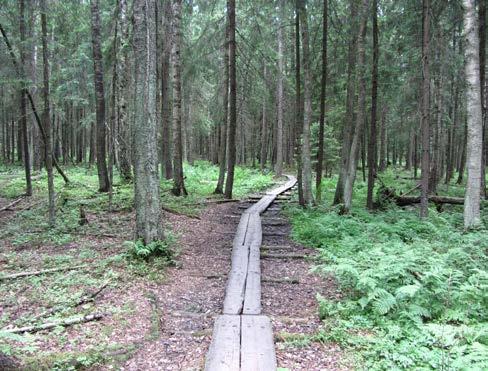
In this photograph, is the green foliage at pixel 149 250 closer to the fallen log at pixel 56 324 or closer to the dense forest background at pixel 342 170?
the dense forest background at pixel 342 170

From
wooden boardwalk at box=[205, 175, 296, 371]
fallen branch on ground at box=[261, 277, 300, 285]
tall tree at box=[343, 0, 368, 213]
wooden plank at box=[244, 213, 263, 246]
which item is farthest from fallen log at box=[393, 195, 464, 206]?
fallen branch on ground at box=[261, 277, 300, 285]

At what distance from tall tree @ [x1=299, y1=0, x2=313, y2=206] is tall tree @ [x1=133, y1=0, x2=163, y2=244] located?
6.64m

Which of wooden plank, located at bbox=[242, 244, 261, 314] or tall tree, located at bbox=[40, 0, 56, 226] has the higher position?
tall tree, located at bbox=[40, 0, 56, 226]

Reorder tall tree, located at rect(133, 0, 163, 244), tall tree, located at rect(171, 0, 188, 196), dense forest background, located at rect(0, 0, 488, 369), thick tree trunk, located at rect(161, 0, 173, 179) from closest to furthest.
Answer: dense forest background, located at rect(0, 0, 488, 369)
tall tree, located at rect(133, 0, 163, 244)
tall tree, located at rect(171, 0, 188, 196)
thick tree trunk, located at rect(161, 0, 173, 179)

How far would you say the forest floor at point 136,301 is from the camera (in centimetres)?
410

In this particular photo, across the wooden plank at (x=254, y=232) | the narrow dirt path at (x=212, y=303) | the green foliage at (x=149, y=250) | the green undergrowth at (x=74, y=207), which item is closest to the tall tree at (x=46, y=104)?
the green undergrowth at (x=74, y=207)

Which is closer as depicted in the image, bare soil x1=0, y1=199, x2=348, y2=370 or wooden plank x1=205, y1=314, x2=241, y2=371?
wooden plank x1=205, y1=314, x2=241, y2=371

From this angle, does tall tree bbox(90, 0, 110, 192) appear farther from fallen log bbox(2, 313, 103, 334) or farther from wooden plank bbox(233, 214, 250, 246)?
fallen log bbox(2, 313, 103, 334)

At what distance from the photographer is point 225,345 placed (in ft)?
13.8

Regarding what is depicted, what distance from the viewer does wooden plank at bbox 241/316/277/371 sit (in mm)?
3805

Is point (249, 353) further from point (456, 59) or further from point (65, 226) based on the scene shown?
point (456, 59)

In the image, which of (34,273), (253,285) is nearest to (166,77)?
(34,273)

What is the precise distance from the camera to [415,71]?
15070mm

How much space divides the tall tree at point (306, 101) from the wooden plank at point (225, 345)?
9.08m
